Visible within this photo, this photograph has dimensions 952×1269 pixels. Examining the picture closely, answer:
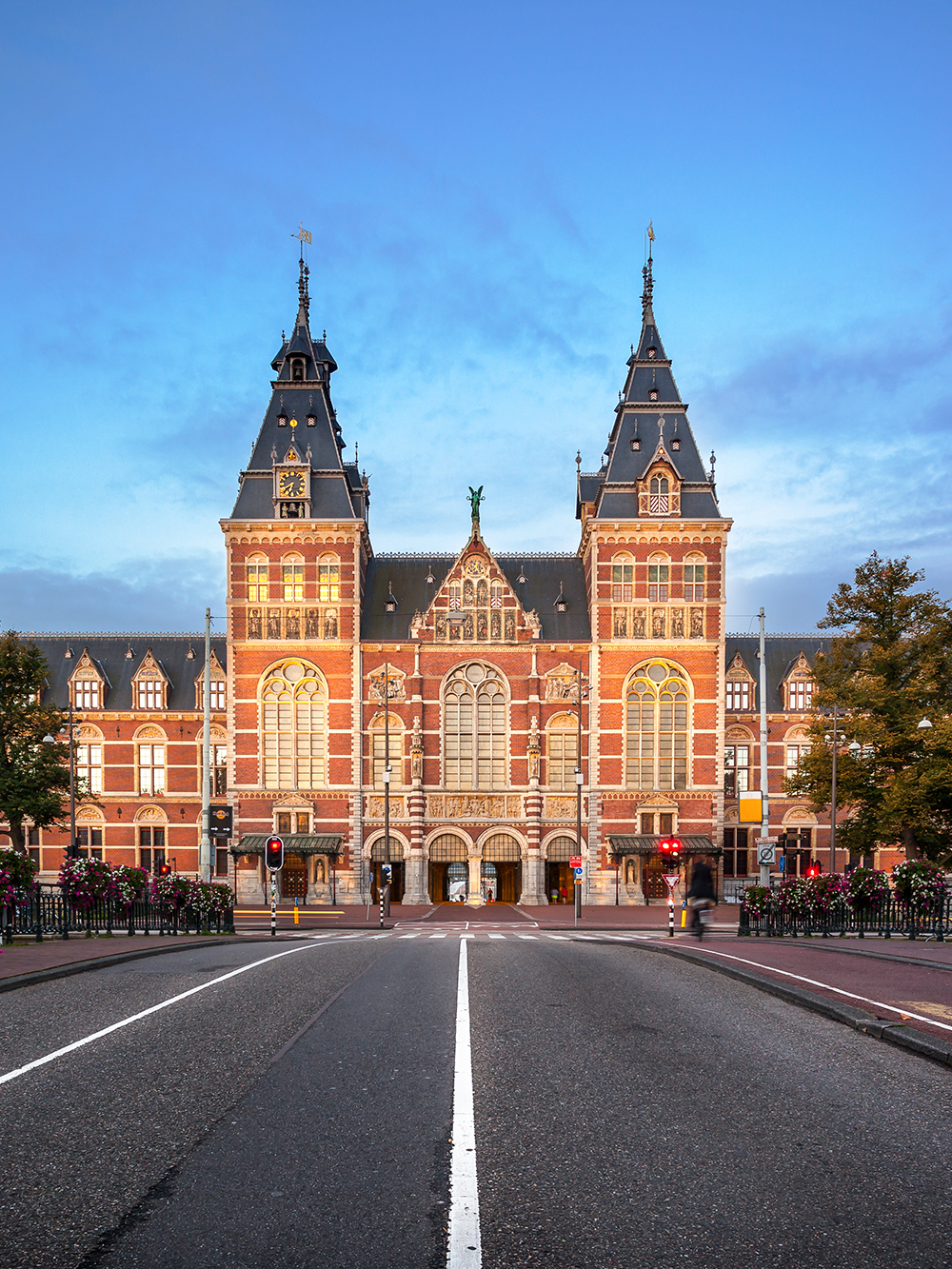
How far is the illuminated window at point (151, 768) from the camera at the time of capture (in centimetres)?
5175

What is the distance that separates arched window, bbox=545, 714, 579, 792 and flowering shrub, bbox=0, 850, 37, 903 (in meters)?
30.3

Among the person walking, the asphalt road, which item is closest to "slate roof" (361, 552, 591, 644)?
the person walking

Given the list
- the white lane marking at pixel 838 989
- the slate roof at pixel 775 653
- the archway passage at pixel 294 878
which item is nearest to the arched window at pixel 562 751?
the slate roof at pixel 775 653

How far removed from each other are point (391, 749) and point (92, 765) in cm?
1815

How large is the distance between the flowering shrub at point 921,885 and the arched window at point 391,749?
88.8 feet

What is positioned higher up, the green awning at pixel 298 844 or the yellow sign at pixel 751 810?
the yellow sign at pixel 751 810

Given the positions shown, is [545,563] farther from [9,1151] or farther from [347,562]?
[9,1151]

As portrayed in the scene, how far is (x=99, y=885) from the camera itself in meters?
22.5

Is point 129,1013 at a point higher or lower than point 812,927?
higher

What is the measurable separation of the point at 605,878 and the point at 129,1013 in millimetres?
37707

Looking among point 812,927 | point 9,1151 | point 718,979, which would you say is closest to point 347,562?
point 812,927

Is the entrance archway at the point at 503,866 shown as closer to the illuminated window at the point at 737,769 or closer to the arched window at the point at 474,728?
the arched window at the point at 474,728

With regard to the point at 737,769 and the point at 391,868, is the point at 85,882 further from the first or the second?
the point at 737,769

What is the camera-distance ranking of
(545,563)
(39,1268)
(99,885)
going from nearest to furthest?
(39,1268) < (99,885) < (545,563)
